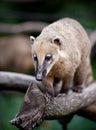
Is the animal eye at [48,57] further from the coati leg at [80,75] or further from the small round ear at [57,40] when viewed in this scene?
the coati leg at [80,75]

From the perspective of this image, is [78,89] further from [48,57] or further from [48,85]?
[48,57]

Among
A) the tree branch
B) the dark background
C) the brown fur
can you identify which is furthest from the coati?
the dark background

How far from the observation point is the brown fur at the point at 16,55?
848cm

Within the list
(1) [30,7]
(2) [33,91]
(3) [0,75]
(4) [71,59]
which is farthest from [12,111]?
(1) [30,7]

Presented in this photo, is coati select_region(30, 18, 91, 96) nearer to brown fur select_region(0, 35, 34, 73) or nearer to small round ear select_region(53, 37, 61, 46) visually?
small round ear select_region(53, 37, 61, 46)

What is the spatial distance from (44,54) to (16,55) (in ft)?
15.0

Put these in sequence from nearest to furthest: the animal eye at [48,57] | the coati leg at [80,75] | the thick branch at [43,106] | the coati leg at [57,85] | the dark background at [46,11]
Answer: the thick branch at [43,106], the animal eye at [48,57], the coati leg at [57,85], the coati leg at [80,75], the dark background at [46,11]

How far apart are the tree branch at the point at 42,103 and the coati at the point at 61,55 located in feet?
0.33

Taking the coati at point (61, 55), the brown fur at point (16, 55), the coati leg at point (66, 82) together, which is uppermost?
the coati at point (61, 55)

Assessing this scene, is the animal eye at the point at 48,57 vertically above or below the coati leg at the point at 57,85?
above

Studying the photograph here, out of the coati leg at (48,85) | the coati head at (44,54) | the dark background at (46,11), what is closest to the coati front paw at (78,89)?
the coati leg at (48,85)

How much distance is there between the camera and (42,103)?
3.82 meters

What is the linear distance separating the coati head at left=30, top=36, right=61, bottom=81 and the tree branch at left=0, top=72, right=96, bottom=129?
0.12m

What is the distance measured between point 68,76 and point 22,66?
4136mm
